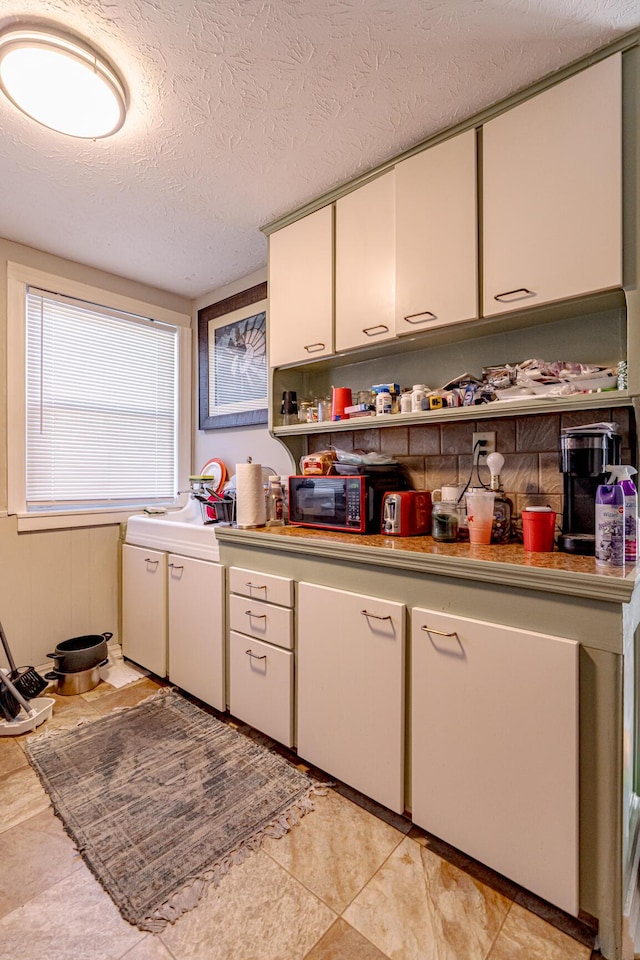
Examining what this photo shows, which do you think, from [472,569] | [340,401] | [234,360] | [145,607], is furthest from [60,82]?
[145,607]

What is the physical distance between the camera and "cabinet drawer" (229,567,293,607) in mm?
1768

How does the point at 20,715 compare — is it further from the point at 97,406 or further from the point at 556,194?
the point at 556,194

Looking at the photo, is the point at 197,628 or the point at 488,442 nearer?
the point at 488,442

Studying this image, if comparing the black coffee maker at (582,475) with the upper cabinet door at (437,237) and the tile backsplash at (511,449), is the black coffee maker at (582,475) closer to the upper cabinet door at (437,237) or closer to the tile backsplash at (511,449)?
the tile backsplash at (511,449)

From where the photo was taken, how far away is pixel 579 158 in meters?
1.32

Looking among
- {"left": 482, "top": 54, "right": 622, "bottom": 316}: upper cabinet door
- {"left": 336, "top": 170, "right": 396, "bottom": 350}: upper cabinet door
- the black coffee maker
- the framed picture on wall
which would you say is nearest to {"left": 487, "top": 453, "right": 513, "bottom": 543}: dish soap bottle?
the black coffee maker

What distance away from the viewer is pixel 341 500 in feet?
6.09

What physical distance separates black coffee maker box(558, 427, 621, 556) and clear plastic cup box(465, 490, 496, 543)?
0.75 ft

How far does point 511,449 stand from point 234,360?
6.12 feet

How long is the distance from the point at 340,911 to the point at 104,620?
2.13 m

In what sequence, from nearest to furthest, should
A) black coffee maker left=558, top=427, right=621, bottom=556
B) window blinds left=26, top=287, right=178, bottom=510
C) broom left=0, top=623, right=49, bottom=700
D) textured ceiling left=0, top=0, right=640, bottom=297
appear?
textured ceiling left=0, top=0, right=640, bottom=297 → black coffee maker left=558, top=427, right=621, bottom=556 → broom left=0, top=623, right=49, bottom=700 → window blinds left=26, top=287, right=178, bottom=510

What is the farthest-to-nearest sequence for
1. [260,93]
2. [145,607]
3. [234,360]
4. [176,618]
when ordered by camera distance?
[234,360] < [145,607] < [176,618] < [260,93]

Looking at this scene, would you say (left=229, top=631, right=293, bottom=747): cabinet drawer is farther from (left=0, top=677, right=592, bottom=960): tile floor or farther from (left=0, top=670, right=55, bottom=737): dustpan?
(left=0, top=670, right=55, bottom=737): dustpan

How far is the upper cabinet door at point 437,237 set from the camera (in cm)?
155
